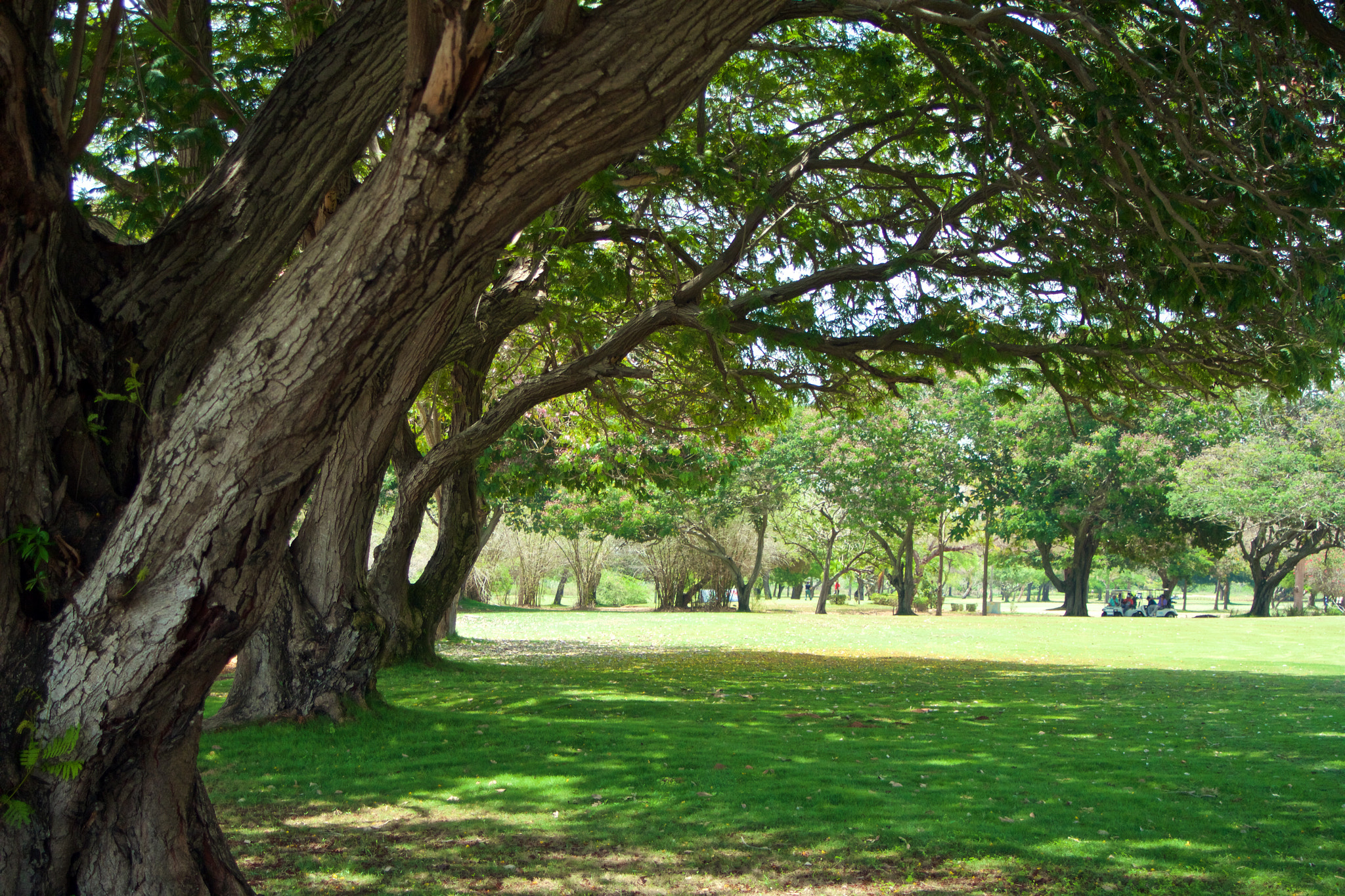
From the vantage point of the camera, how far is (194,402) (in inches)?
127

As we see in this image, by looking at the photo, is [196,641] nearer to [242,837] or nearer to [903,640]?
[242,837]

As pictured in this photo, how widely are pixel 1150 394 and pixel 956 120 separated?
12.1ft

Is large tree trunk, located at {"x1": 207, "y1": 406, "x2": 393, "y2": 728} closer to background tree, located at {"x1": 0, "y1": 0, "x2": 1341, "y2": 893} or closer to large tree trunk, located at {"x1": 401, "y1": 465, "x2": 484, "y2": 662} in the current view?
background tree, located at {"x1": 0, "y1": 0, "x2": 1341, "y2": 893}

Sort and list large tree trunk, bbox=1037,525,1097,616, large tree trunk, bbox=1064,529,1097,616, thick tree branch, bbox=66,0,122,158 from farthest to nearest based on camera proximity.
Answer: large tree trunk, bbox=1064,529,1097,616, large tree trunk, bbox=1037,525,1097,616, thick tree branch, bbox=66,0,122,158

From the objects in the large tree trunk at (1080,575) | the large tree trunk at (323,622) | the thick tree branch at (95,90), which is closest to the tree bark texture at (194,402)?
the thick tree branch at (95,90)

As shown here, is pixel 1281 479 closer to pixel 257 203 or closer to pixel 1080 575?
pixel 1080 575

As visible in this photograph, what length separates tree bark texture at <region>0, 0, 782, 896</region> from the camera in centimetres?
316

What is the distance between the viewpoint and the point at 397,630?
→ 565 inches

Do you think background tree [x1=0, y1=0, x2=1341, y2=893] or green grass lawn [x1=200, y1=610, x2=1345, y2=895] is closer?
background tree [x1=0, y1=0, x2=1341, y2=893]

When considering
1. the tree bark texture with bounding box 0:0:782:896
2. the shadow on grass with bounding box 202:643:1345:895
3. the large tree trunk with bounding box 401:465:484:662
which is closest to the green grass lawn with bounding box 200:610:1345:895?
the shadow on grass with bounding box 202:643:1345:895

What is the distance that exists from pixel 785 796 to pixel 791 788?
0.72 ft

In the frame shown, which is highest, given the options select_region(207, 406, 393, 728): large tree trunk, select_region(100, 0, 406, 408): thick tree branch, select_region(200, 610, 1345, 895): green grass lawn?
select_region(100, 0, 406, 408): thick tree branch

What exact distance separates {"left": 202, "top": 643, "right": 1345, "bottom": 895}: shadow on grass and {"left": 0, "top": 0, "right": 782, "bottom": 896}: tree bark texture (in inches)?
63.0

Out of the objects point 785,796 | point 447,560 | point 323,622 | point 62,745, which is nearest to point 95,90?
point 62,745
